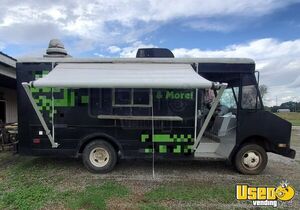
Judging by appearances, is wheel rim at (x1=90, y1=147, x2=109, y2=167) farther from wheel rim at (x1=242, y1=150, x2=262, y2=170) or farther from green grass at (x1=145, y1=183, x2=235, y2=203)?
wheel rim at (x1=242, y1=150, x2=262, y2=170)

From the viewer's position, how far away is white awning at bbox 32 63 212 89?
16.0 ft

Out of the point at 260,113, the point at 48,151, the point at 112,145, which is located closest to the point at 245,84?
the point at 260,113

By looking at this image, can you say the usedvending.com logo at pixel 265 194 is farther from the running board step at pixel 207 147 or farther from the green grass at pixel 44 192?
the green grass at pixel 44 192

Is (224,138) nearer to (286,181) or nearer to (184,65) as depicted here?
(286,181)

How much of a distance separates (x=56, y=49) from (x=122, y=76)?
7.71ft

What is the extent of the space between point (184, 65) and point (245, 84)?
1.51 meters

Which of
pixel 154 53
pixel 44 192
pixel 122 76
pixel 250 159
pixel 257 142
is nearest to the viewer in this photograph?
pixel 44 192

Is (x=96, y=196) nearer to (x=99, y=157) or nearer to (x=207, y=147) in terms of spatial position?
(x=99, y=157)

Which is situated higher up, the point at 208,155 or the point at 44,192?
the point at 208,155

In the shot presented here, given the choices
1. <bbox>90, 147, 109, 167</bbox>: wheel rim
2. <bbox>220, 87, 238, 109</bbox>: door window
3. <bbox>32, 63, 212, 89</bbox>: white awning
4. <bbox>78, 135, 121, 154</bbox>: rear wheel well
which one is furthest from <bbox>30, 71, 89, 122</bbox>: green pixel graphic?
<bbox>220, 87, 238, 109</bbox>: door window

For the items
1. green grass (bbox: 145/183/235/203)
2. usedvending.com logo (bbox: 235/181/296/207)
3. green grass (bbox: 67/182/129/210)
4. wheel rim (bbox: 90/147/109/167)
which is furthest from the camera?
wheel rim (bbox: 90/147/109/167)

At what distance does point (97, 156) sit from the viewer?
20.3ft

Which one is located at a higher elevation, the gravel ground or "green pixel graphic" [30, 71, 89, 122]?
"green pixel graphic" [30, 71, 89, 122]

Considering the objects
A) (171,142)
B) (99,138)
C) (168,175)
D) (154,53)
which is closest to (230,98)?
(171,142)
